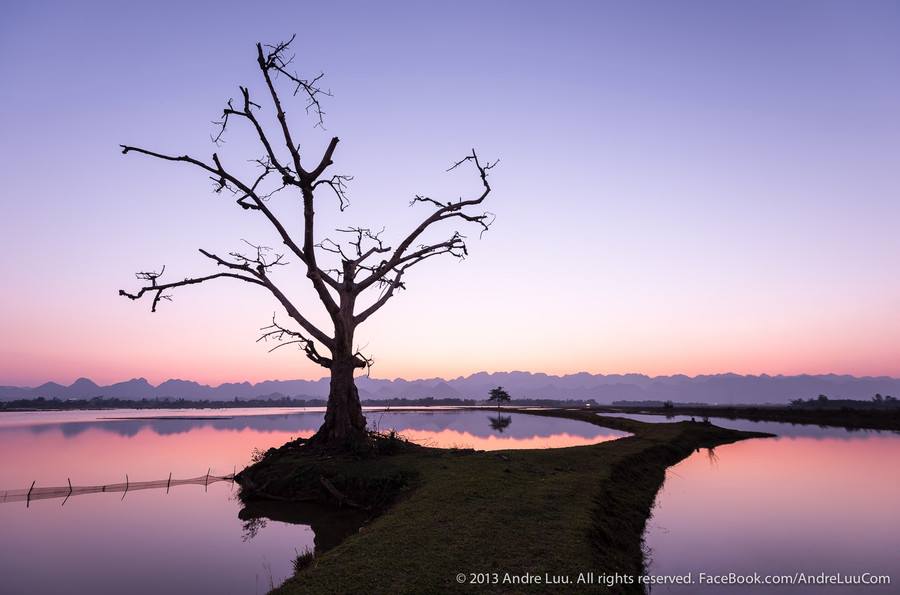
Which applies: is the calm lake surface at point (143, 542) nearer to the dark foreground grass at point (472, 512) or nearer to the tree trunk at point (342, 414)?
the dark foreground grass at point (472, 512)

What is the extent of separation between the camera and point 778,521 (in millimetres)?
17688

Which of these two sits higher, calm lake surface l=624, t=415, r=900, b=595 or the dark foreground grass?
the dark foreground grass

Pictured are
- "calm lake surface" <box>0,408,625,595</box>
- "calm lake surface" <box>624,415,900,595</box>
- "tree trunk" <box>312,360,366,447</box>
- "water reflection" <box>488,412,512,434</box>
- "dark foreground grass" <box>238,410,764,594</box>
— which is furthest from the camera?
"water reflection" <box>488,412,512,434</box>

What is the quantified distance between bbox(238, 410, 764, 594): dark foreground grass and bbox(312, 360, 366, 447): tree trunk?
1.22 m

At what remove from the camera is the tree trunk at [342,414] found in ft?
78.7

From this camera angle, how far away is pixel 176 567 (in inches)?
547

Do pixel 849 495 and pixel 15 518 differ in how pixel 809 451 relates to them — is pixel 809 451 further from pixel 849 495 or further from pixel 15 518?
pixel 15 518

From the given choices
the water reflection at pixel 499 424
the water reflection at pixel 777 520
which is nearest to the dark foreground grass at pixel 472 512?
the water reflection at pixel 777 520

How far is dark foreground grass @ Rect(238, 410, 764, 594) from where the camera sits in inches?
372

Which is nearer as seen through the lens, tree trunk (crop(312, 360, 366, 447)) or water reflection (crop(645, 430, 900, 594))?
water reflection (crop(645, 430, 900, 594))

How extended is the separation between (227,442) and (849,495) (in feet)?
177

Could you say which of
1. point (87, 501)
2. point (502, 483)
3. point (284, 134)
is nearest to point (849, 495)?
point (502, 483)

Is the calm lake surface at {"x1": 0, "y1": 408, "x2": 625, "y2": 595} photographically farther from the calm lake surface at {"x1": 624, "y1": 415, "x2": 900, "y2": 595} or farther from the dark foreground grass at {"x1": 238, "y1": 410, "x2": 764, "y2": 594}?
the calm lake surface at {"x1": 624, "y1": 415, "x2": 900, "y2": 595}

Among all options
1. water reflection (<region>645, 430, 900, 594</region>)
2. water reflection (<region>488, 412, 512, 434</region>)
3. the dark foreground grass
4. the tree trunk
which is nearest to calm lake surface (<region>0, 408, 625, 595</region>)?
the dark foreground grass
